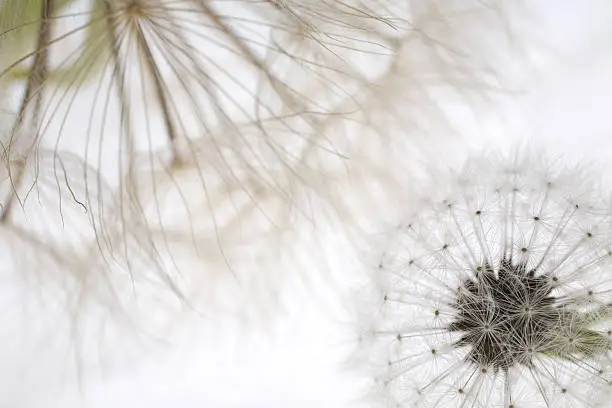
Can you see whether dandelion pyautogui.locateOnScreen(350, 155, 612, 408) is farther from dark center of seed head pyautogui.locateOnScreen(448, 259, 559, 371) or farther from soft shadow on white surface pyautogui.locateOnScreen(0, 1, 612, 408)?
soft shadow on white surface pyautogui.locateOnScreen(0, 1, 612, 408)

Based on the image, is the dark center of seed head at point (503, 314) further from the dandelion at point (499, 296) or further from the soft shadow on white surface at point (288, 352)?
the soft shadow on white surface at point (288, 352)

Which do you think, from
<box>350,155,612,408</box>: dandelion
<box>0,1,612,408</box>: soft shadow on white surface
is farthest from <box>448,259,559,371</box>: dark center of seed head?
<box>0,1,612,408</box>: soft shadow on white surface

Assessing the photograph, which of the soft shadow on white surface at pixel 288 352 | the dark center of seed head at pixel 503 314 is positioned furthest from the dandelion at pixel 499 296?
the soft shadow on white surface at pixel 288 352

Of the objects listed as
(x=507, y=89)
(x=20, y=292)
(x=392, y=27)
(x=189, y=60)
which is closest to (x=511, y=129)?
(x=507, y=89)

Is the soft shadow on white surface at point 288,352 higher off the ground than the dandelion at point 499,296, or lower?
higher

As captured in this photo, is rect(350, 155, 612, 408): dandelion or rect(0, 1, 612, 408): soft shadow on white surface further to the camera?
rect(0, 1, 612, 408): soft shadow on white surface

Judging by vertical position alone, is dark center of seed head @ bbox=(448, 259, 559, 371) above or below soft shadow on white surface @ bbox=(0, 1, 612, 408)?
below

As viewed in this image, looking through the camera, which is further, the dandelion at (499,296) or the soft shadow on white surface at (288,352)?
the soft shadow on white surface at (288,352)

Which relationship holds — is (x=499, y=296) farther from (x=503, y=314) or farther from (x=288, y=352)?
(x=288, y=352)
